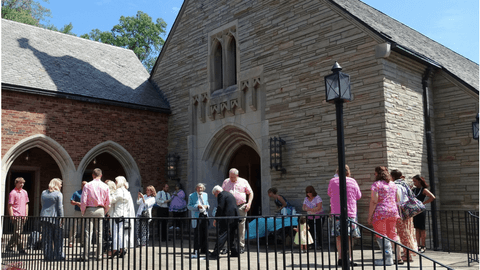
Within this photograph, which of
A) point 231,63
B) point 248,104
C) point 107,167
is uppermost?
point 231,63

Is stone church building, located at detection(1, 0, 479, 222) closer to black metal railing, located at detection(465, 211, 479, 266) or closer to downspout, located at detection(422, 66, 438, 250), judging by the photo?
downspout, located at detection(422, 66, 438, 250)

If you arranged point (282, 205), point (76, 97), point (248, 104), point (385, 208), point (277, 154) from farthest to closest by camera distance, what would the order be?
point (76, 97) → point (248, 104) → point (277, 154) → point (282, 205) → point (385, 208)

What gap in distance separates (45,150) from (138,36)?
65.8ft

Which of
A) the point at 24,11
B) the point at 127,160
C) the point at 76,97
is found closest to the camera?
the point at 76,97

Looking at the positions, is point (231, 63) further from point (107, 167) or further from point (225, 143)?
point (107, 167)

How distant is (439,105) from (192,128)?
7063mm

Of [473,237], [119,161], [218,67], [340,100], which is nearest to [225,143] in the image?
[218,67]

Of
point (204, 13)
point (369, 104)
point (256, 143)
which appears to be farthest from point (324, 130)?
point (204, 13)

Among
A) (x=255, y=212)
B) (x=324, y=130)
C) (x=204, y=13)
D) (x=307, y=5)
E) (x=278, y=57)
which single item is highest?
(x=204, y=13)

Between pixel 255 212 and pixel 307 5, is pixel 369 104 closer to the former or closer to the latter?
pixel 307 5

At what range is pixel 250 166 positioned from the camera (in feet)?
47.5

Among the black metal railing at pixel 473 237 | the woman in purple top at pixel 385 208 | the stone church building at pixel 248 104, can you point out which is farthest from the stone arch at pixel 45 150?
the black metal railing at pixel 473 237

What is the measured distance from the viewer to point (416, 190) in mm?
8984

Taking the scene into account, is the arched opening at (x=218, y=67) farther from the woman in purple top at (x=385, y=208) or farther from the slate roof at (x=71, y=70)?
the woman in purple top at (x=385, y=208)
